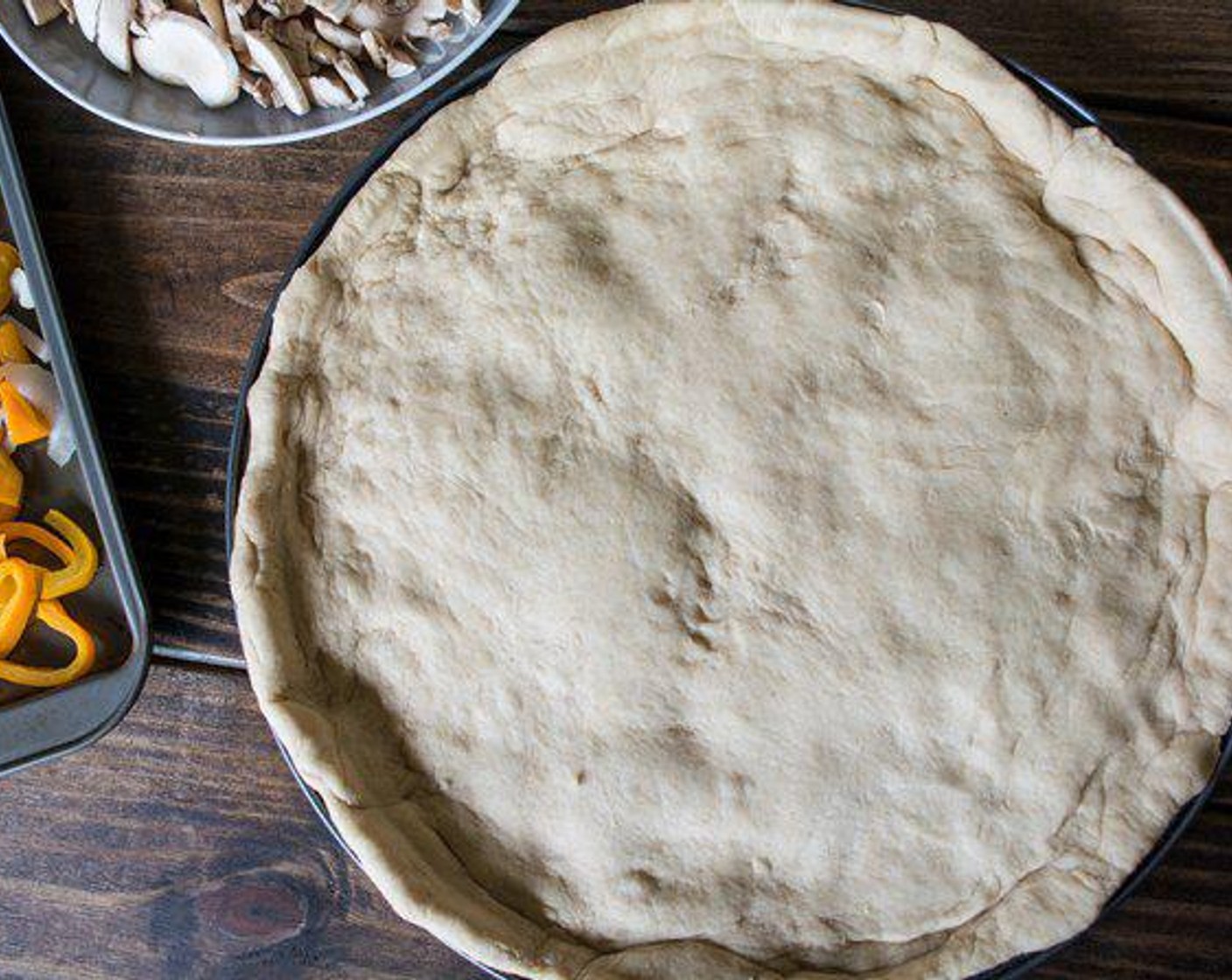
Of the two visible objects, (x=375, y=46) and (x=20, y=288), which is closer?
(x=375, y=46)

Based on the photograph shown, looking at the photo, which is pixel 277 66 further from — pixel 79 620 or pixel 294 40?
pixel 79 620

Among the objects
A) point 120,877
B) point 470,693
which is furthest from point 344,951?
point 470,693

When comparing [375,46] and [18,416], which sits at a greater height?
[375,46]

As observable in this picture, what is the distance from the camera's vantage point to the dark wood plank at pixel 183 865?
1433 millimetres

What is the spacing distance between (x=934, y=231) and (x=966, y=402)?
0.16m

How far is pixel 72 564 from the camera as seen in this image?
1.42 meters

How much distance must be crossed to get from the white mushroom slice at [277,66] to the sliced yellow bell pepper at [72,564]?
0.50m

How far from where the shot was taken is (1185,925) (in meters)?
1.35

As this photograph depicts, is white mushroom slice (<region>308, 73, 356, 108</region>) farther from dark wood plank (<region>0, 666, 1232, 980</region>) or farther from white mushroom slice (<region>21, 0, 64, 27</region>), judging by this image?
dark wood plank (<region>0, 666, 1232, 980</region>)

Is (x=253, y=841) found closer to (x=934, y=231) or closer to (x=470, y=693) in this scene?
(x=470, y=693)

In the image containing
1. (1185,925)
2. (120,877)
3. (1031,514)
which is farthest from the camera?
(120,877)

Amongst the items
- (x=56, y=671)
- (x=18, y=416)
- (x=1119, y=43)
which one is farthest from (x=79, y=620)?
(x=1119, y=43)

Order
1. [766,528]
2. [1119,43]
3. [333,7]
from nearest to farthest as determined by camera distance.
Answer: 1. [766,528]
2. [333,7]
3. [1119,43]

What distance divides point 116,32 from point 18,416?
1.33 feet
